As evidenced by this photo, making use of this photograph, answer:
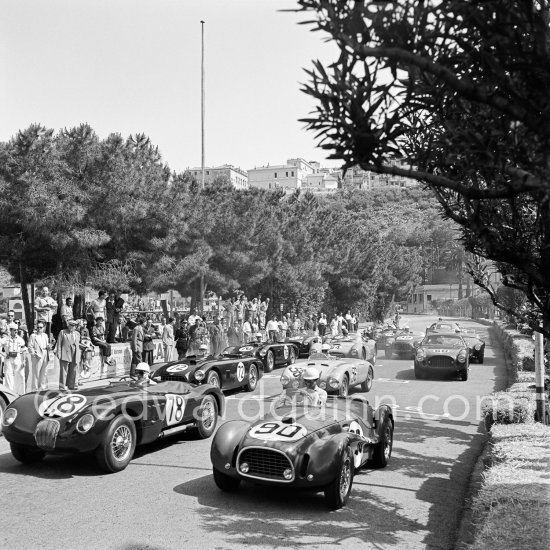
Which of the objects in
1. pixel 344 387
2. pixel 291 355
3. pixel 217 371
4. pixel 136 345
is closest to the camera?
pixel 217 371

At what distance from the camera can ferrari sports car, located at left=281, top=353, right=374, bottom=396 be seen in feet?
47.8

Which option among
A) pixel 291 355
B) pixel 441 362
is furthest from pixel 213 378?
pixel 441 362

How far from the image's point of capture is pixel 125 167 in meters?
22.8

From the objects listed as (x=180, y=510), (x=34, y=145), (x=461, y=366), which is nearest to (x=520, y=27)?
(x=180, y=510)

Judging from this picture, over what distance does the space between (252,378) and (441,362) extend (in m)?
5.77

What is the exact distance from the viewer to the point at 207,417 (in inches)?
426

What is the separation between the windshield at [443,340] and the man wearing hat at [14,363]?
1182 cm

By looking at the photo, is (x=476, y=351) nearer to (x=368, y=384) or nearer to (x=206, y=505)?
(x=368, y=384)

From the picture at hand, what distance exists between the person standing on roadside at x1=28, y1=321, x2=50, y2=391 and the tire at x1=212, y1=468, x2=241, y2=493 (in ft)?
28.8

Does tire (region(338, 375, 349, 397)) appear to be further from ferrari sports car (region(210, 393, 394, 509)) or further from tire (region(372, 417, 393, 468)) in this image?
ferrari sports car (region(210, 393, 394, 509))

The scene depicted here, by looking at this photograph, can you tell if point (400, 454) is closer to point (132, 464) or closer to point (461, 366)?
point (132, 464)

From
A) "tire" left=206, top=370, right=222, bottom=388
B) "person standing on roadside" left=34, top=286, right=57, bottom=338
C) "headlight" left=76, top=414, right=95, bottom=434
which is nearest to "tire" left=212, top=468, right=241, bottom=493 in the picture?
"headlight" left=76, top=414, right=95, bottom=434

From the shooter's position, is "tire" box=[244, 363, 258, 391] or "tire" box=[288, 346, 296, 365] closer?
"tire" box=[244, 363, 258, 391]

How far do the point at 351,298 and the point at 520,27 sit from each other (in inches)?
1921
